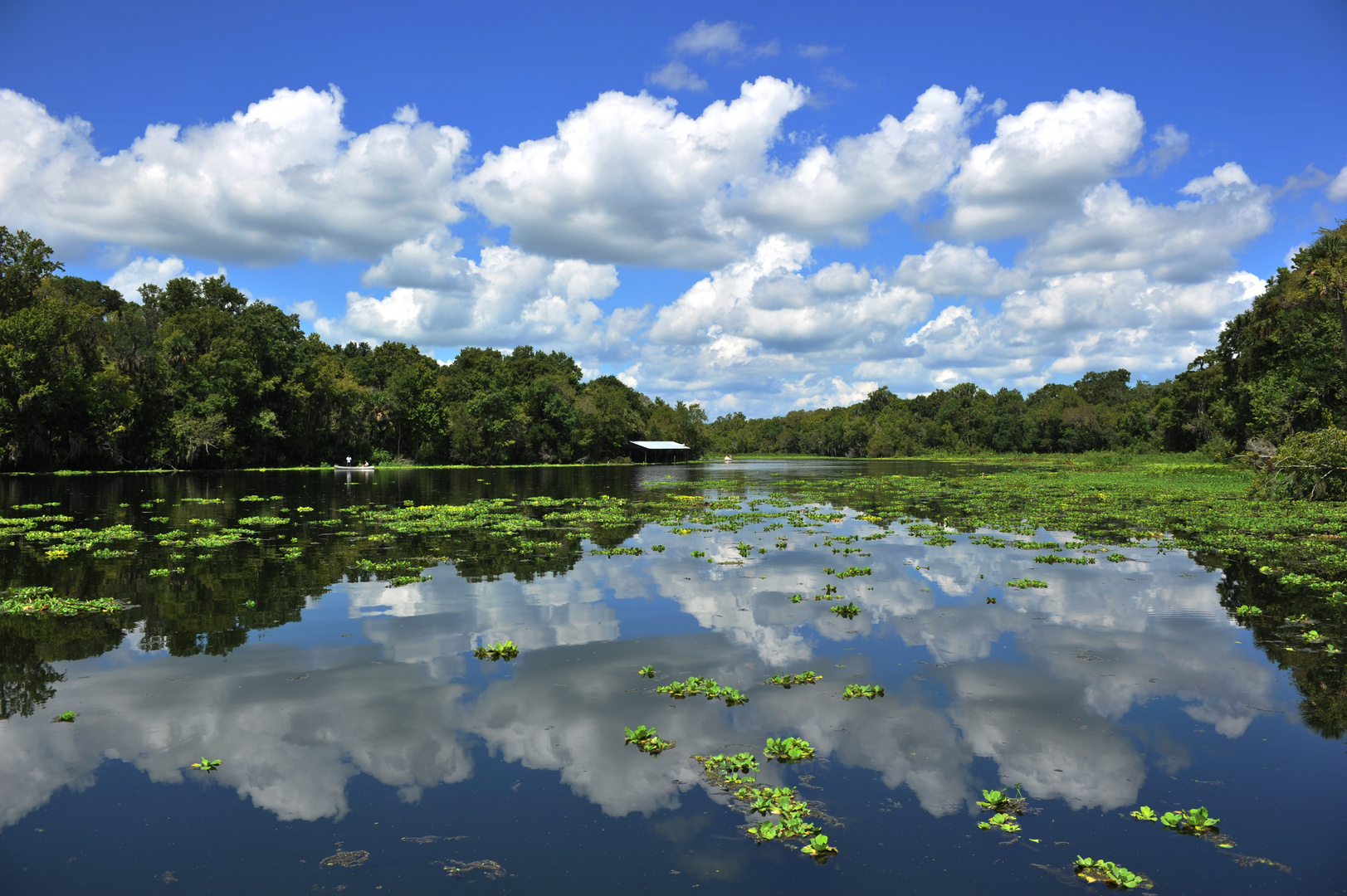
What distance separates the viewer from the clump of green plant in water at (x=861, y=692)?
10.6 meters

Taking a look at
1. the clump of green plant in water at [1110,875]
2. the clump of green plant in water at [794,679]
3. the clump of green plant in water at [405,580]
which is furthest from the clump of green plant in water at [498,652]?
the clump of green plant in water at [1110,875]

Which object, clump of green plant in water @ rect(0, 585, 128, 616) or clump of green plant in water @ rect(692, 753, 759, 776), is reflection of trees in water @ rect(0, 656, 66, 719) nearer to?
clump of green plant in water @ rect(0, 585, 128, 616)

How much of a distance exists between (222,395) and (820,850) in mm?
84494

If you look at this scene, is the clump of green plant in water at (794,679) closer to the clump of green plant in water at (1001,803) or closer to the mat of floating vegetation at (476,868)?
the clump of green plant in water at (1001,803)

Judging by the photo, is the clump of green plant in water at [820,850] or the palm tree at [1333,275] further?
the palm tree at [1333,275]

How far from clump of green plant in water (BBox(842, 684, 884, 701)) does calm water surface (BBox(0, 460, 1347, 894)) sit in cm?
24

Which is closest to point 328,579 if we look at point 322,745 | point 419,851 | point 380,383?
point 322,745

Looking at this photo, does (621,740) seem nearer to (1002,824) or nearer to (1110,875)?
(1002,824)

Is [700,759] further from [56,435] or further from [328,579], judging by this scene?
[56,435]

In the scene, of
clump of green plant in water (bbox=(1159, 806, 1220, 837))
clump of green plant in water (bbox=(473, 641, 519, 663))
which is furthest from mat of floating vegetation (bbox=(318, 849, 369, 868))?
clump of green plant in water (bbox=(1159, 806, 1220, 837))

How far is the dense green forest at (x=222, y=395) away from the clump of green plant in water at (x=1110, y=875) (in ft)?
245

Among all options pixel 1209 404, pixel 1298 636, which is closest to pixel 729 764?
pixel 1298 636

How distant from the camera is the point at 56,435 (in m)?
66.2

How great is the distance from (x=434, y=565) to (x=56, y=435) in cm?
6765
